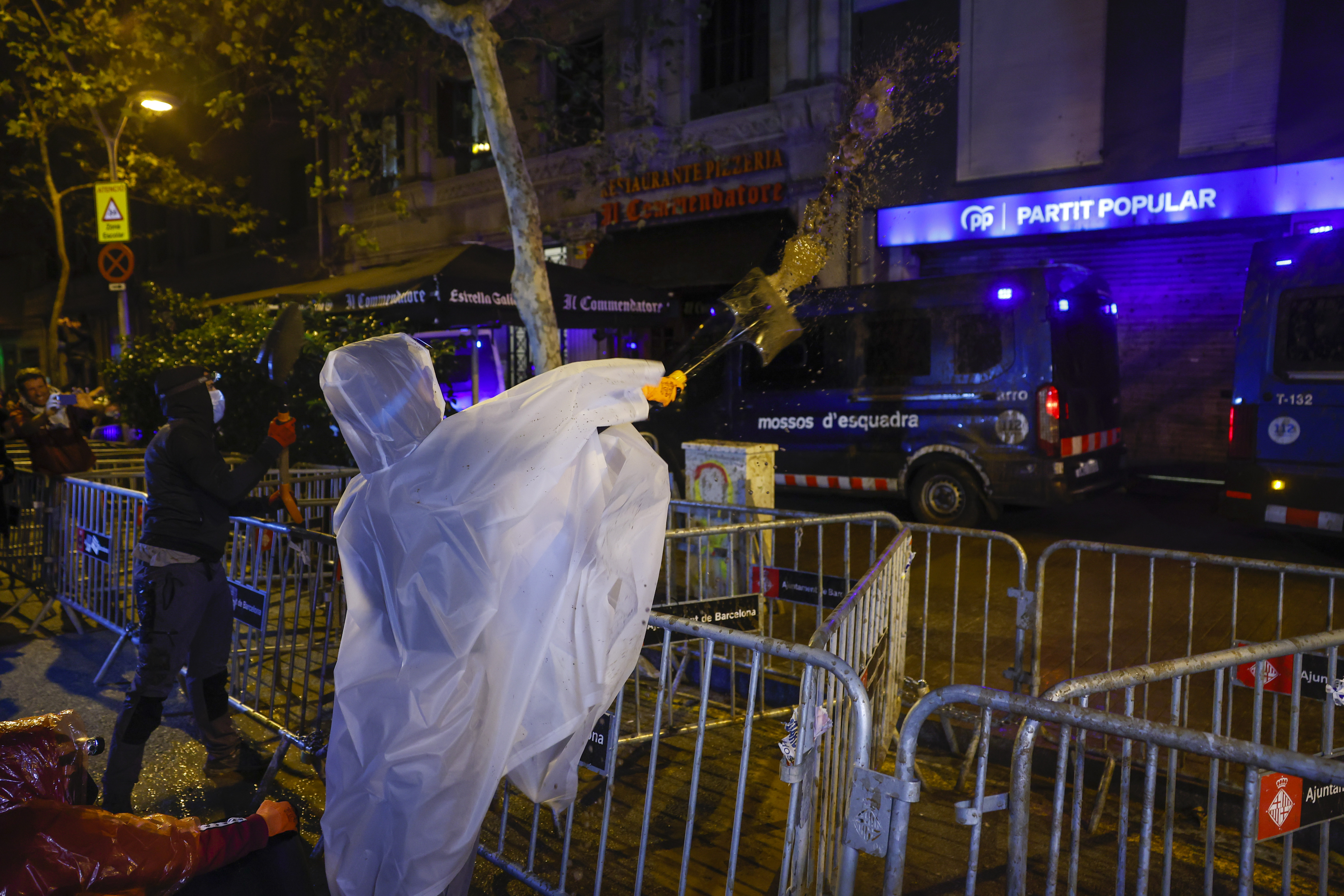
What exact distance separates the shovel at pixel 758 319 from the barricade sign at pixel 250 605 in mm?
2411

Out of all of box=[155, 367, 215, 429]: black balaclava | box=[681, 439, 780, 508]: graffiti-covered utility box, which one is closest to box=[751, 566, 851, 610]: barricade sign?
box=[681, 439, 780, 508]: graffiti-covered utility box

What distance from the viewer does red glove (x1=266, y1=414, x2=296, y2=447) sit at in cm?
412

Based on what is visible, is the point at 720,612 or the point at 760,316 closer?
the point at 760,316

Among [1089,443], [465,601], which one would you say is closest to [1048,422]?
[1089,443]

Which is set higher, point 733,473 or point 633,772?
point 733,473

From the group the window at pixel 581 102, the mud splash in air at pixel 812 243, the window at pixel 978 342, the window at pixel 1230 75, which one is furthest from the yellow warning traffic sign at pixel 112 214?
the window at pixel 1230 75

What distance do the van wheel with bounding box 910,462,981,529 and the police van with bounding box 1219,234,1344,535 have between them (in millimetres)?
2395

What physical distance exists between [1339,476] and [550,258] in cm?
1538

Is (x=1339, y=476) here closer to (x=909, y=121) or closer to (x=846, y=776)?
(x=846, y=776)

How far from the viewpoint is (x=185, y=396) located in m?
3.89

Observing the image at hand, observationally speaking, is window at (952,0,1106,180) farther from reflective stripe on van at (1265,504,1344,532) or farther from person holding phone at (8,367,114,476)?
person holding phone at (8,367,114,476)

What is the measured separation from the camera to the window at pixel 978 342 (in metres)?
9.05

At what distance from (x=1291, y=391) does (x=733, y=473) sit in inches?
204

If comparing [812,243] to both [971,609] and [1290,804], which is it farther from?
[1290,804]
